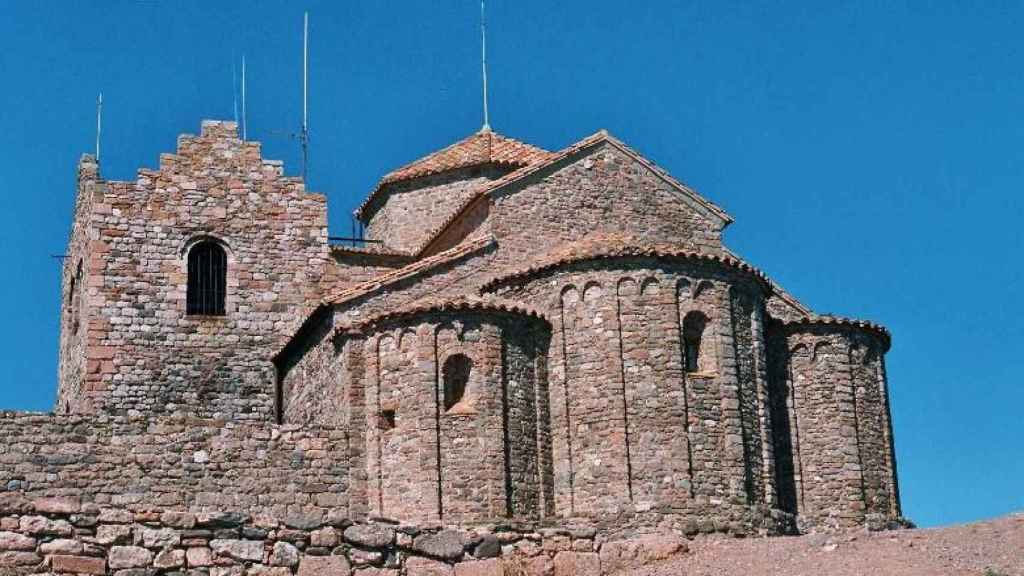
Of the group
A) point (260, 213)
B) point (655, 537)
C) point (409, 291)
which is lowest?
point (655, 537)

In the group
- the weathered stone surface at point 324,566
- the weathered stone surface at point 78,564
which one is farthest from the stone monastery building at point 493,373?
the weathered stone surface at point 78,564

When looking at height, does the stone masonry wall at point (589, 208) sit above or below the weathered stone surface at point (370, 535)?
above

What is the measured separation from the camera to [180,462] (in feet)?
90.0

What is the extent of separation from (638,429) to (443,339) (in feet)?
11.5

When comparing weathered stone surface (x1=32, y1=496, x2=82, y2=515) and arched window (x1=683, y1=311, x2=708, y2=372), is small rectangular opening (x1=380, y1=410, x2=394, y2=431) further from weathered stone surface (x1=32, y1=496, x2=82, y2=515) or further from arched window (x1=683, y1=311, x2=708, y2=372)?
weathered stone surface (x1=32, y1=496, x2=82, y2=515)

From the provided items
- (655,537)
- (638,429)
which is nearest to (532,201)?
(638,429)

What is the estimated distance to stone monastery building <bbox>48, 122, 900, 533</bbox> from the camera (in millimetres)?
26969

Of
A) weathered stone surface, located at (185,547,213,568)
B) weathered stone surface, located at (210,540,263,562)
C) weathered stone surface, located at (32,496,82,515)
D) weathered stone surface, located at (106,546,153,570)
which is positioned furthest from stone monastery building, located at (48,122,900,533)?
weathered stone surface, located at (32,496,82,515)

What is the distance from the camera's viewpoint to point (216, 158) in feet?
114

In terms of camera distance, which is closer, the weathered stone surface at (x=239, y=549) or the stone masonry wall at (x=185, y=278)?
the weathered stone surface at (x=239, y=549)

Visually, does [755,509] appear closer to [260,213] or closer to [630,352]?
[630,352]

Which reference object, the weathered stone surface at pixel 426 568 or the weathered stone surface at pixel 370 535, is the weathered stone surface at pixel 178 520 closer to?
the weathered stone surface at pixel 370 535

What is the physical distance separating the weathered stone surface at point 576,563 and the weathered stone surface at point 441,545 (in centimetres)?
112

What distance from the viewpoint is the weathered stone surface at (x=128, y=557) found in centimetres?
1405
